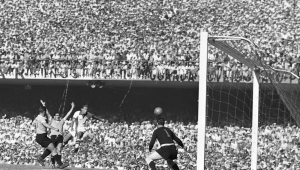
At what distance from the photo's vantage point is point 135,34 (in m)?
38.2

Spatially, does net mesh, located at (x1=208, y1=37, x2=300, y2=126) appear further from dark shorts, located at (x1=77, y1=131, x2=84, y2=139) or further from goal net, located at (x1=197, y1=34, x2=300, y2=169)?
dark shorts, located at (x1=77, y1=131, x2=84, y2=139)

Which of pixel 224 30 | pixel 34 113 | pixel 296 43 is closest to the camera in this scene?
pixel 296 43

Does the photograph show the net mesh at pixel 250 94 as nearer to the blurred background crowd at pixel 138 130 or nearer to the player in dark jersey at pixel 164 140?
the blurred background crowd at pixel 138 130

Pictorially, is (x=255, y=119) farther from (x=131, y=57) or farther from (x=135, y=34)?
(x=135, y=34)

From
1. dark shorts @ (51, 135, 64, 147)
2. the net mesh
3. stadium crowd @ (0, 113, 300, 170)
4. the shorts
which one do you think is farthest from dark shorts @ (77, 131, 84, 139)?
the net mesh

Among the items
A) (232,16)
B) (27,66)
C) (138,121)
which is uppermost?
(232,16)

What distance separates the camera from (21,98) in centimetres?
4144

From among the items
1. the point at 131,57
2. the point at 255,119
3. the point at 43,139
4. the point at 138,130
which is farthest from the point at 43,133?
the point at 131,57

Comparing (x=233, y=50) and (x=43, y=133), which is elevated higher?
(x=233, y=50)

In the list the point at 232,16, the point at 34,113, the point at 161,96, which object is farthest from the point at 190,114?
the point at 34,113

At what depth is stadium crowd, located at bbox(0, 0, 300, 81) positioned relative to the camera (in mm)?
34969

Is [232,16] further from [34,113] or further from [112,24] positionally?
[34,113]

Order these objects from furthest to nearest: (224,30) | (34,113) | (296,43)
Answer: (34,113), (224,30), (296,43)

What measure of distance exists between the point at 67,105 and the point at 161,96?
189 inches
